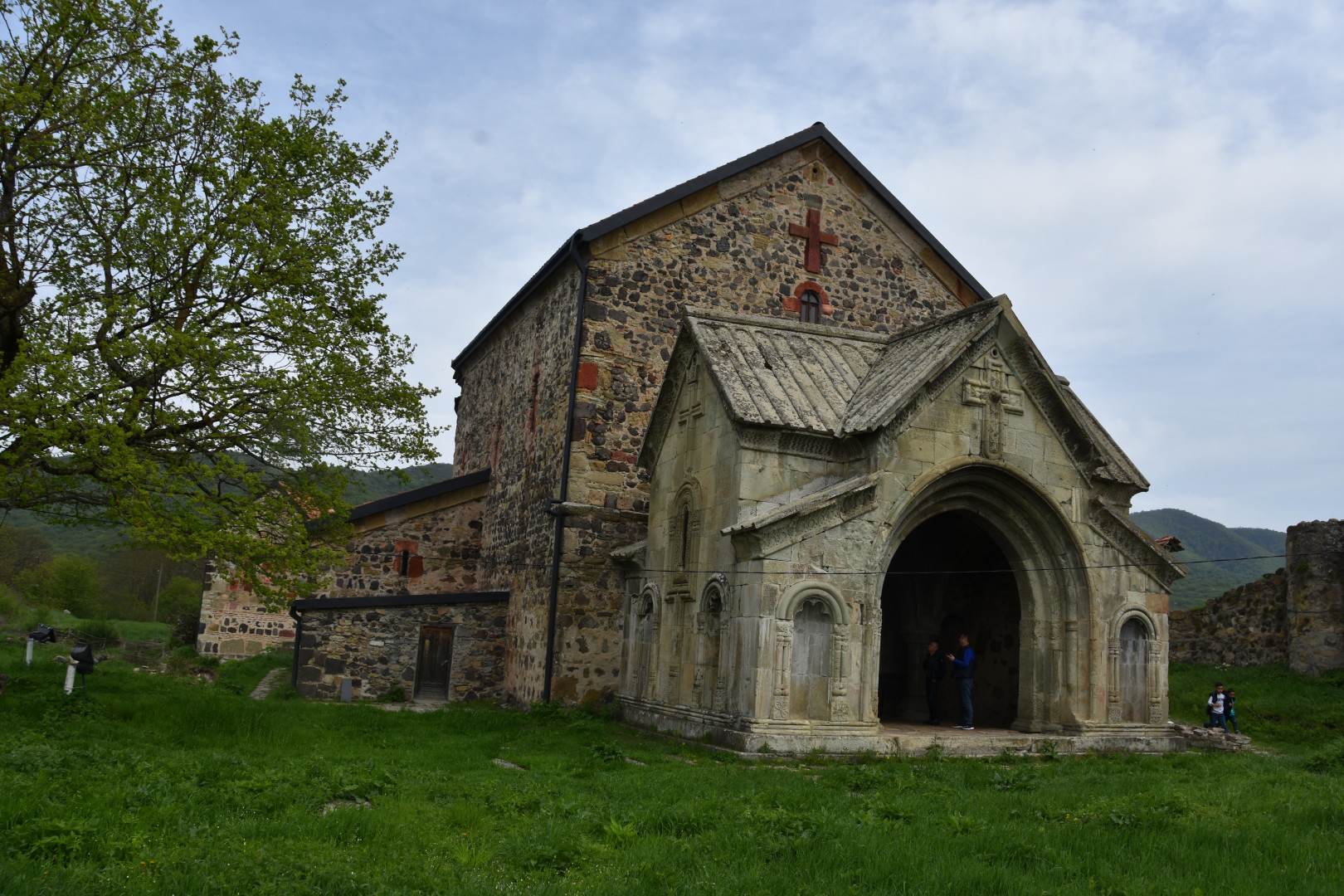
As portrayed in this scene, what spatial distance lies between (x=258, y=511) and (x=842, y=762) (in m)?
7.27

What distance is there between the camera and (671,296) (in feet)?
58.5

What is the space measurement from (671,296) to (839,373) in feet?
15.7

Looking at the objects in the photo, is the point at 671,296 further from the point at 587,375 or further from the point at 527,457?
the point at 527,457

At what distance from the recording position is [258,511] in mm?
12000

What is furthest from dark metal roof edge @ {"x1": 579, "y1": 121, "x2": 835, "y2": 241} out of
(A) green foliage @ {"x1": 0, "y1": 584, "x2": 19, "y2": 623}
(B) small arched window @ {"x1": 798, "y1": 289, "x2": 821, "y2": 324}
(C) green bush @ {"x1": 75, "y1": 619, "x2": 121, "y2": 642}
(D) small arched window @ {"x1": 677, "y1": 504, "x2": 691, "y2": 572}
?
(A) green foliage @ {"x1": 0, "y1": 584, "x2": 19, "y2": 623}

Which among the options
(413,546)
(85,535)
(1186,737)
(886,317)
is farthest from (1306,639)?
(85,535)

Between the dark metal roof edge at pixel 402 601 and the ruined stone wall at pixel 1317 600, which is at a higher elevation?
the ruined stone wall at pixel 1317 600

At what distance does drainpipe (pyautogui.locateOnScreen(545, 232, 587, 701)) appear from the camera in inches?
636

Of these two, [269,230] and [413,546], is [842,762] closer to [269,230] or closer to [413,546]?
[269,230]

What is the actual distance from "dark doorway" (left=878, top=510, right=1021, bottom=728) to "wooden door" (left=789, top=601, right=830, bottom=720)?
415 cm

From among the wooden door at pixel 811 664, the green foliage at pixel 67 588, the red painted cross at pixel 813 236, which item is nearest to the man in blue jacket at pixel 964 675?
the wooden door at pixel 811 664

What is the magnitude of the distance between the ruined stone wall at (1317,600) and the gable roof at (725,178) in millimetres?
8028

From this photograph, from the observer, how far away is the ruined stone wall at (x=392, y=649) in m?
18.0

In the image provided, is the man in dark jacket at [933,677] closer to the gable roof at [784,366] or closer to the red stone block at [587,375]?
the gable roof at [784,366]
